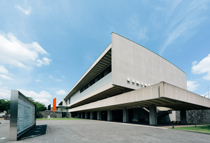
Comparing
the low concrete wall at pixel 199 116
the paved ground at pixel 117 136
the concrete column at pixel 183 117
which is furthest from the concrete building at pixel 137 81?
the low concrete wall at pixel 199 116

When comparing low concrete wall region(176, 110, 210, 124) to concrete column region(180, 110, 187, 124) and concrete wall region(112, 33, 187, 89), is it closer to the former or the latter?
concrete column region(180, 110, 187, 124)

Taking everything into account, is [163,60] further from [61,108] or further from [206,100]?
[61,108]

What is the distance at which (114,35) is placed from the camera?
26.2 m

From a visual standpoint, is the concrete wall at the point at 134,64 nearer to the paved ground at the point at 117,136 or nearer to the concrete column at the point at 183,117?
the concrete column at the point at 183,117

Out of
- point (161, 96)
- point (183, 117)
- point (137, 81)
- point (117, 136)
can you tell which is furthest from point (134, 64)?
point (117, 136)

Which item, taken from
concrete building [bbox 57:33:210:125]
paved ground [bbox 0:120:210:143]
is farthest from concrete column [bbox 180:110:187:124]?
paved ground [bbox 0:120:210:143]

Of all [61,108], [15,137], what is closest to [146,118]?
[15,137]

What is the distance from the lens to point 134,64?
2834cm

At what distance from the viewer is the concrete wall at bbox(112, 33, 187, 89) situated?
1016 inches

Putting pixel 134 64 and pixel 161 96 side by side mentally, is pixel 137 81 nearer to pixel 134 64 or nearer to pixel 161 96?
pixel 134 64

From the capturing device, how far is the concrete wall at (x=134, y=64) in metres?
25.8

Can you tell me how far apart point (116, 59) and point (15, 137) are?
786 inches

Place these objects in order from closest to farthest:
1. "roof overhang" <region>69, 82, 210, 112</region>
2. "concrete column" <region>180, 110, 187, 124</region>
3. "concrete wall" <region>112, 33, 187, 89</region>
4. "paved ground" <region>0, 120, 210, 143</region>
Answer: "paved ground" <region>0, 120, 210, 143</region> < "roof overhang" <region>69, 82, 210, 112</region> < "concrete wall" <region>112, 33, 187, 89</region> < "concrete column" <region>180, 110, 187, 124</region>

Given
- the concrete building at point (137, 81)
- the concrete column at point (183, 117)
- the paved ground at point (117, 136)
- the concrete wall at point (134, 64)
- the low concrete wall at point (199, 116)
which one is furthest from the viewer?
the low concrete wall at point (199, 116)
